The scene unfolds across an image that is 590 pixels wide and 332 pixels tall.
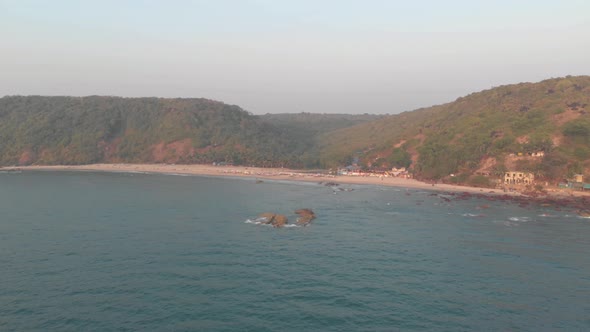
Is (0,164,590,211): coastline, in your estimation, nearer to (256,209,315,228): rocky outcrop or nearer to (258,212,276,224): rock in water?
(256,209,315,228): rocky outcrop

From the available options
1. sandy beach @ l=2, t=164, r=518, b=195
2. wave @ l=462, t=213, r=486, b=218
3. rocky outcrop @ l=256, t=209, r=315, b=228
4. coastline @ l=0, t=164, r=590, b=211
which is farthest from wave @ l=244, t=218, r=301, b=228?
sandy beach @ l=2, t=164, r=518, b=195

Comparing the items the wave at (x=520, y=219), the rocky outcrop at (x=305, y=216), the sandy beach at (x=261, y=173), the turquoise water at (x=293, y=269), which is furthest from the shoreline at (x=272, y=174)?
the rocky outcrop at (x=305, y=216)

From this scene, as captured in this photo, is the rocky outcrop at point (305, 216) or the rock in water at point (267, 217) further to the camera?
the rock in water at point (267, 217)

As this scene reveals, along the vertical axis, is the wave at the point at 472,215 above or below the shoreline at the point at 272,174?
below

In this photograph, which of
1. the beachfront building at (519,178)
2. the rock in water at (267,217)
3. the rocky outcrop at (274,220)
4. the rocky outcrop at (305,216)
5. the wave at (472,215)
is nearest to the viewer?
the rocky outcrop at (274,220)

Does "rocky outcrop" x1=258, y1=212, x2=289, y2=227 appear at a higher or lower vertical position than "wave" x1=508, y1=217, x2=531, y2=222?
lower

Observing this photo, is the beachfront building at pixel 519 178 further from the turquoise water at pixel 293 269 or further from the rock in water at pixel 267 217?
the rock in water at pixel 267 217

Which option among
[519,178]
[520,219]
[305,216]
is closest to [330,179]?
[519,178]

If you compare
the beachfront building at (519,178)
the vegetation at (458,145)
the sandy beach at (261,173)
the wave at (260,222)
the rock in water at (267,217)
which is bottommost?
the wave at (260,222)
